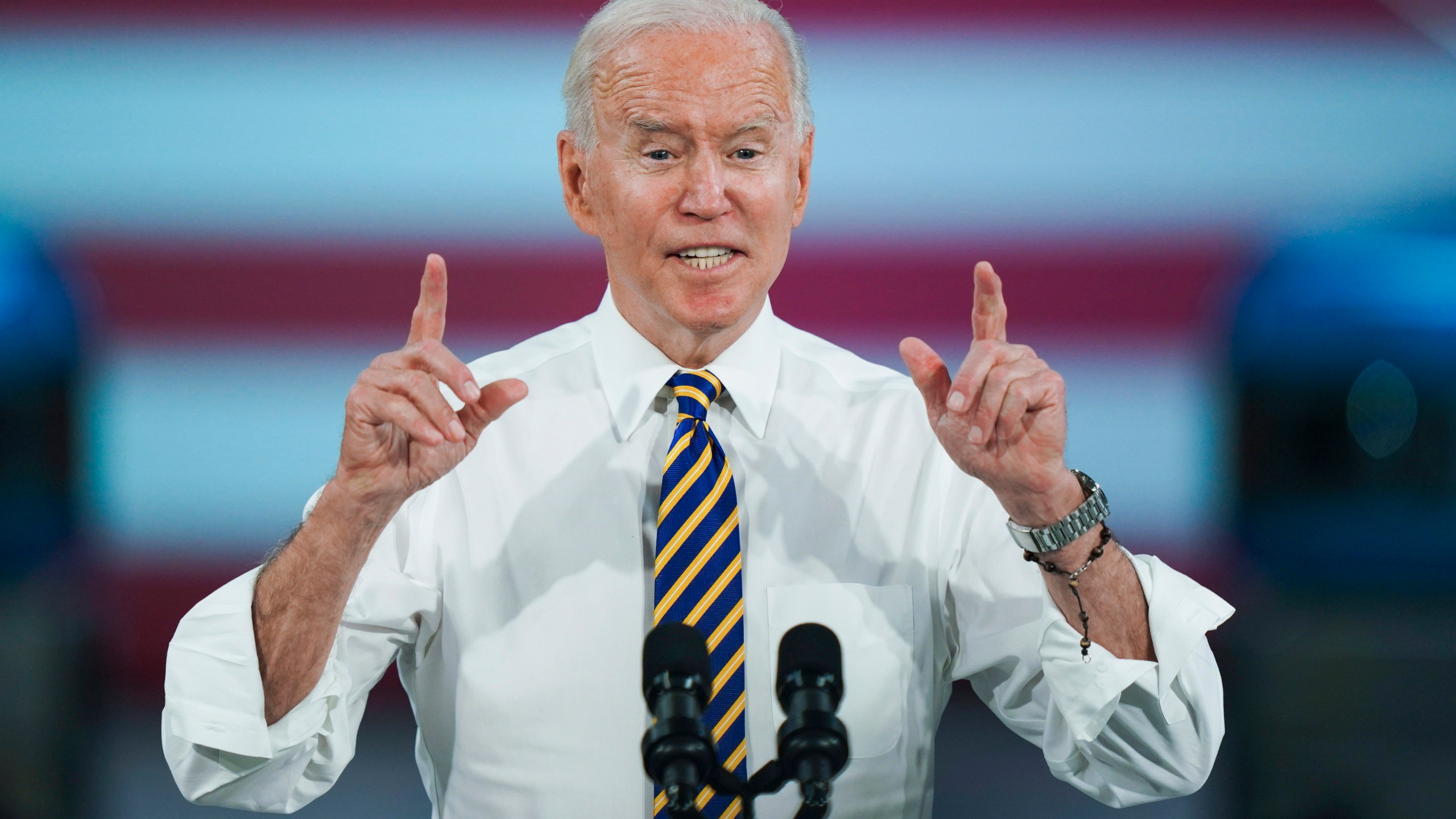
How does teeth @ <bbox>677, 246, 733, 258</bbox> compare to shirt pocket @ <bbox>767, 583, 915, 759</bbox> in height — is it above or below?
above

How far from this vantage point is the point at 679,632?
37.4 inches

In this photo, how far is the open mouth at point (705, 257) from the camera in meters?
1.54

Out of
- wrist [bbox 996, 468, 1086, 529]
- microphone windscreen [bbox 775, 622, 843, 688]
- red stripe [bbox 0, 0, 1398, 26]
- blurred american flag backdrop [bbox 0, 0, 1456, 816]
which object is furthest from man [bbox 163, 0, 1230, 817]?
red stripe [bbox 0, 0, 1398, 26]

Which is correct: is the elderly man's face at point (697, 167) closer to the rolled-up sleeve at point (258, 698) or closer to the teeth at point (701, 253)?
the teeth at point (701, 253)

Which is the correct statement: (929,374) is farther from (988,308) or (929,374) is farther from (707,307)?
(707,307)

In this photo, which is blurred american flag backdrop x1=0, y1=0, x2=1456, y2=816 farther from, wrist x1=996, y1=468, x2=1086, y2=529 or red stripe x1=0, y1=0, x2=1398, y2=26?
wrist x1=996, y1=468, x2=1086, y2=529

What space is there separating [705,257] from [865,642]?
0.60m

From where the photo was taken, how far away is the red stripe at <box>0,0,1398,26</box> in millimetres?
2250

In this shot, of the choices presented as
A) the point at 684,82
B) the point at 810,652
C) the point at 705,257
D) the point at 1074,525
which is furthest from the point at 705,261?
the point at 810,652

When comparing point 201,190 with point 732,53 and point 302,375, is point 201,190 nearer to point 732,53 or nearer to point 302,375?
point 302,375

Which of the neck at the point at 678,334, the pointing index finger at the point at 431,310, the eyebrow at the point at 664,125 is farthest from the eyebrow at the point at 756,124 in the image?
the pointing index finger at the point at 431,310

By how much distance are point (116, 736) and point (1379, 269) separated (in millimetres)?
2849

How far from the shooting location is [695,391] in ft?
5.21

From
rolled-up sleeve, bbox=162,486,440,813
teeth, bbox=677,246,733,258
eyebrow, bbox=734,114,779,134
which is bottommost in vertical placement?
rolled-up sleeve, bbox=162,486,440,813
